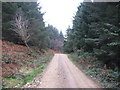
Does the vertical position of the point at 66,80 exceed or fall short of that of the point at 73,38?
it falls short

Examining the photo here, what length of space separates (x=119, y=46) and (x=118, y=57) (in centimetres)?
121

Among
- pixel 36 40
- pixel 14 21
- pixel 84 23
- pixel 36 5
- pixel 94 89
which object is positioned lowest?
pixel 94 89

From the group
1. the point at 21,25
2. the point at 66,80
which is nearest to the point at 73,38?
the point at 21,25

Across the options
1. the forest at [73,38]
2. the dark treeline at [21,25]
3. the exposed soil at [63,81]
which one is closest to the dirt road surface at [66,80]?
the exposed soil at [63,81]

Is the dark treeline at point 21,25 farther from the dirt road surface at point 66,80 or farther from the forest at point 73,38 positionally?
the dirt road surface at point 66,80

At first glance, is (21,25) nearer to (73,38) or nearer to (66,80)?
(73,38)

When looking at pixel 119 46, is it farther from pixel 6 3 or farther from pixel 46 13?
pixel 46 13

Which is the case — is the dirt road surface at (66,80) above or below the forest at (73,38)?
below

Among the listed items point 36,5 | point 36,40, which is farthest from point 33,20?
point 36,5

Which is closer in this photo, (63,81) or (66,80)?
(63,81)

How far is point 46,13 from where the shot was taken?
2897 centimetres

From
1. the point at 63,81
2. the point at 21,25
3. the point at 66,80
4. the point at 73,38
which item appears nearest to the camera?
the point at 63,81

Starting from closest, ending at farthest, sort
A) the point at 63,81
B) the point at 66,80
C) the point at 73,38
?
the point at 63,81
the point at 66,80
the point at 73,38

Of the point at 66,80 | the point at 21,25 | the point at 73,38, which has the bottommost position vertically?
the point at 66,80
